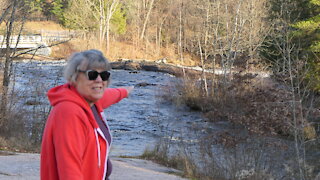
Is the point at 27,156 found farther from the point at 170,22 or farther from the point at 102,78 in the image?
the point at 170,22

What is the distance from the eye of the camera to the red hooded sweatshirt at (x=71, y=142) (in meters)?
2.84

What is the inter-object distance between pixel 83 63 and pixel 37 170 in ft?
21.0

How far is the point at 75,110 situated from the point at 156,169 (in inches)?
331

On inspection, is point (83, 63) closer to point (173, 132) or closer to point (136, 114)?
point (173, 132)

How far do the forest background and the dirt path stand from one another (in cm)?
227

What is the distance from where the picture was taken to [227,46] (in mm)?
26828

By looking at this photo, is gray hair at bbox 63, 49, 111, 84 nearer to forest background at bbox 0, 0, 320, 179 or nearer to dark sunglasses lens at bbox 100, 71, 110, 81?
dark sunglasses lens at bbox 100, 71, 110, 81

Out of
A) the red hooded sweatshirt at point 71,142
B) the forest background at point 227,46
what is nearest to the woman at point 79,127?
the red hooded sweatshirt at point 71,142

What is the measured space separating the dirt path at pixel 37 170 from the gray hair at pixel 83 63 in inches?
221

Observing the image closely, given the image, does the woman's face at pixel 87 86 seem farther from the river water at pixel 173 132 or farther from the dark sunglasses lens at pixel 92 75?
the river water at pixel 173 132

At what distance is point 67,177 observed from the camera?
2826 mm

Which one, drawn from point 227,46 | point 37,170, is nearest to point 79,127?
point 37,170

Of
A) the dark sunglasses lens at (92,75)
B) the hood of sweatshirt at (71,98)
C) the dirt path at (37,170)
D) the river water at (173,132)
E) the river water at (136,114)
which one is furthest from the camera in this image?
the river water at (136,114)

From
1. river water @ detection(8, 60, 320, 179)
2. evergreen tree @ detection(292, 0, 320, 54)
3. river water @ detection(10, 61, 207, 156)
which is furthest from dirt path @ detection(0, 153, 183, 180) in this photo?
evergreen tree @ detection(292, 0, 320, 54)
